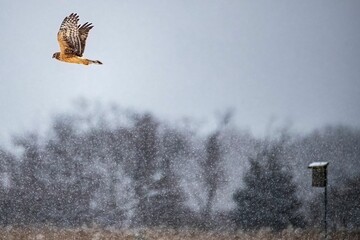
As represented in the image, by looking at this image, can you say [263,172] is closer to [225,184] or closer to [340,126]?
[225,184]

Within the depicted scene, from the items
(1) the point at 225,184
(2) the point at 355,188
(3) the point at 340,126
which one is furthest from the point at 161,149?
(3) the point at 340,126

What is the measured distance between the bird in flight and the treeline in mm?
16040

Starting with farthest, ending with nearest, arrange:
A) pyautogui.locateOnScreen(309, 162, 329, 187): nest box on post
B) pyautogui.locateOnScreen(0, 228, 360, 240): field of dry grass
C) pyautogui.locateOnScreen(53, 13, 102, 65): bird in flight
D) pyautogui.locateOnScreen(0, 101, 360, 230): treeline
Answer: pyautogui.locateOnScreen(0, 101, 360, 230): treeline
pyautogui.locateOnScreen(0, 228, 360, 240): field of dry grass
pyautogui.locateOnScreen(309, 162, 329, 187): nest box on post
pyautogui.locateOnScreen(53, 13, 102, 65): bird in flight

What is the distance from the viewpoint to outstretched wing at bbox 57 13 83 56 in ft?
34.2

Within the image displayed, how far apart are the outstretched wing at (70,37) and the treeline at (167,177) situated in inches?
634

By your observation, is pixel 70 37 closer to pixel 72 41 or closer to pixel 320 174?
pixel 72 41

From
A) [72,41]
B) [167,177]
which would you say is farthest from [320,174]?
[167,177]

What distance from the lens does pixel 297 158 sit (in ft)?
121

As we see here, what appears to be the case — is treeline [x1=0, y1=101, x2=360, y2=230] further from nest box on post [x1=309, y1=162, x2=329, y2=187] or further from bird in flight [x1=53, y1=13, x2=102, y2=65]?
bird in flight [x1=53, y1=13, x2=102, y2=65]

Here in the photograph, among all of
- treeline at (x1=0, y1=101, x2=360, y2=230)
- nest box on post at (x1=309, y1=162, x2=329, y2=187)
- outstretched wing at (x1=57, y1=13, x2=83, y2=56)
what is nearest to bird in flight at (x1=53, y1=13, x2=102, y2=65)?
outstretched wing at (x1=57, y1=13, x2=83, y2=56)

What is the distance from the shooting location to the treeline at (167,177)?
26469 mm

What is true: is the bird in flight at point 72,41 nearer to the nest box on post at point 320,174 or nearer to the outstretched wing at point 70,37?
the outstretched wing at point 70,37

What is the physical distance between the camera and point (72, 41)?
10.8m

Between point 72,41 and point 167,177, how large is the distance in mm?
20747
